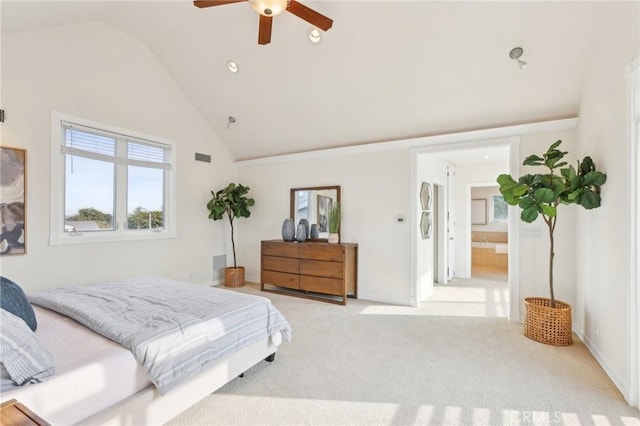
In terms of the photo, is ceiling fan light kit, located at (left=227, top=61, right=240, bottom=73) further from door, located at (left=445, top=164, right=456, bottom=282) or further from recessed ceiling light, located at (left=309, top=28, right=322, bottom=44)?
door, located at (left=445, top=164, right=456, bottom=282)

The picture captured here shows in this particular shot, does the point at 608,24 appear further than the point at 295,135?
No

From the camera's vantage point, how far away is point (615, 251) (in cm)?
240

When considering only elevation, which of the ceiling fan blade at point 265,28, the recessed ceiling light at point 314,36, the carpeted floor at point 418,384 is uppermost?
the recessed ceiling light at point 314,36

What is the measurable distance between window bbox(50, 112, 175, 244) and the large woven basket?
4.88 metres

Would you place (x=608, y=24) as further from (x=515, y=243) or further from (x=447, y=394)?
(x=447, y=394)

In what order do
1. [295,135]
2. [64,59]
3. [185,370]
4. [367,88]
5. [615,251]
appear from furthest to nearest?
[295,135], [367,88], [64,59], [615,251], [185,370]

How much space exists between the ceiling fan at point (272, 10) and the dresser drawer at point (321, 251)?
2.76 meters

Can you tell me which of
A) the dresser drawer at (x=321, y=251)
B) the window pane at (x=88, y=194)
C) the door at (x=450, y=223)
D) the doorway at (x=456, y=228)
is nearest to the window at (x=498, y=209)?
the doorway at (x=456, y=228)

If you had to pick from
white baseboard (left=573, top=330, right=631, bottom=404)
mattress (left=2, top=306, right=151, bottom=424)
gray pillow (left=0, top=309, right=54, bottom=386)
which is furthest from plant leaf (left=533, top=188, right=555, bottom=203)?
gray pillow (left=0, top=309, right=54, bottom=386)

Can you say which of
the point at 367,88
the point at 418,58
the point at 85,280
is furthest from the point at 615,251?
the point at 85,280

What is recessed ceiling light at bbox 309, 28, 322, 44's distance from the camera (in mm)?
3252

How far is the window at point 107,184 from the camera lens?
11.8ft

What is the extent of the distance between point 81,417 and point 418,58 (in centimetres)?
388

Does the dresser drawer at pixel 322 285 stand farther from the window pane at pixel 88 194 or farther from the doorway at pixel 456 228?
A: the window pane at pixel 88 194
